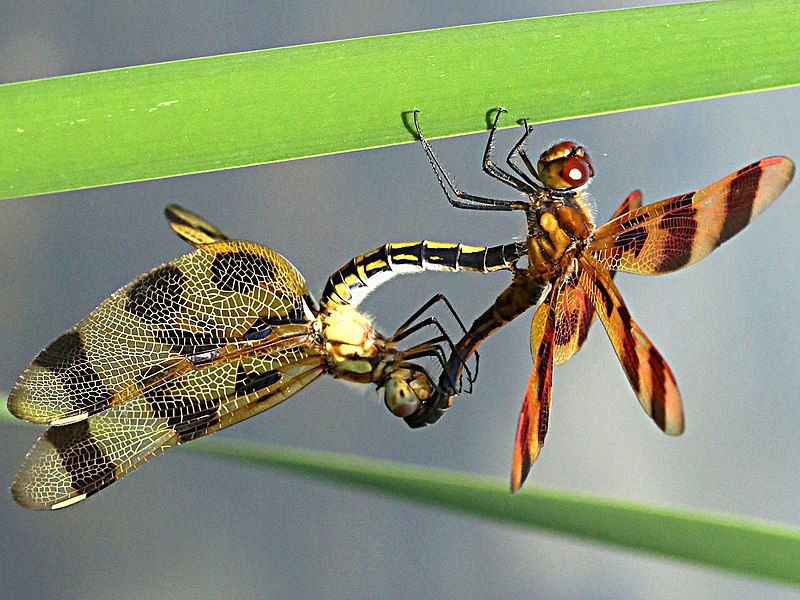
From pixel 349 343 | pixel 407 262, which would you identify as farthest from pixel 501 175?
pixel 349 343

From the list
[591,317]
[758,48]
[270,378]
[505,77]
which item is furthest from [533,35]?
[270,378]

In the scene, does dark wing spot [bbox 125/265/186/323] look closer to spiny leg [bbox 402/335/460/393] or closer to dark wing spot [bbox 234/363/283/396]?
dark wing spot [bbox 234/363/283/396]

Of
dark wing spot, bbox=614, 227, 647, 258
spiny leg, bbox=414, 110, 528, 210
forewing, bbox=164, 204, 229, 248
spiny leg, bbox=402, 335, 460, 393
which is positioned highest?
spiny leg, bbox=414, 110, 528, 210

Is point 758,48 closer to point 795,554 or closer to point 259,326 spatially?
point 795,554

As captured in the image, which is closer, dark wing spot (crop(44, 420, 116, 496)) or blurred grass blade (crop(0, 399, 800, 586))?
blurred grass blade (crop(0, 399, 800, 586))

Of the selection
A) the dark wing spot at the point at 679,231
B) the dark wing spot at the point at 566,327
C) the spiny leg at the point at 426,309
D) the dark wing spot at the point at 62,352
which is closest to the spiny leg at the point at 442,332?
the spiny leg at the point at 426,309

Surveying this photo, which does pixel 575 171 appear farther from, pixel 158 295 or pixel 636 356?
pixel 158 295

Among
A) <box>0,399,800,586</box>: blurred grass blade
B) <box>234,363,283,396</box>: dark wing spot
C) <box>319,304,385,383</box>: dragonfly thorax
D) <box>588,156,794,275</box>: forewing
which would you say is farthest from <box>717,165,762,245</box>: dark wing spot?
<box>234,363,283,396</box>: dark wing spot
